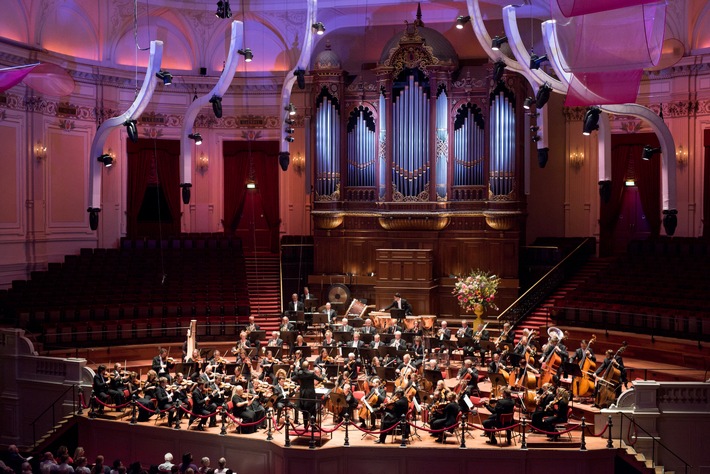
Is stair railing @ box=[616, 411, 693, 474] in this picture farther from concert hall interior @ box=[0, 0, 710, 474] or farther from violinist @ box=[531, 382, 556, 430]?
violinist @ box=[531, 382, 556, 430]

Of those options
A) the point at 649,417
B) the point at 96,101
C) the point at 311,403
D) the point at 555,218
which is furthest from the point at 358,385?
the point at 96,101

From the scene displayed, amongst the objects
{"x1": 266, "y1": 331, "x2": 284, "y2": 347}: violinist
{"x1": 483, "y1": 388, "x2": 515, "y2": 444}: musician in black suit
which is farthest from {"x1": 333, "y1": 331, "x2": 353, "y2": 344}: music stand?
{"x1": 483, "y1": 388, "x2": 515, "y2": 444}: musician in black suit

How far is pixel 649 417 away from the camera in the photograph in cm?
1400

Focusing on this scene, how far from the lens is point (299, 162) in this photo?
963 inches

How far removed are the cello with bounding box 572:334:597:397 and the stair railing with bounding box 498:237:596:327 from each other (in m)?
4.61

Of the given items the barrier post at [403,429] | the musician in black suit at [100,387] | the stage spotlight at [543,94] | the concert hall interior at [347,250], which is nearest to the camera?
the stage spotlight at [543,94]

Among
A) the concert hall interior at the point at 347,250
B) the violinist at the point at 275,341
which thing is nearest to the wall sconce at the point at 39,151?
the concert hall interior at the point at 347,250

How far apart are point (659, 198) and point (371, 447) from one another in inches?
505

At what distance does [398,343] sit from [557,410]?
3.73m

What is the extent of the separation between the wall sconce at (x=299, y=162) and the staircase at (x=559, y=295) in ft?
27.4

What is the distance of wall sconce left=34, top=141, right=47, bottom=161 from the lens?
21453mm

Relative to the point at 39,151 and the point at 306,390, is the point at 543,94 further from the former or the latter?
the point at 39,151

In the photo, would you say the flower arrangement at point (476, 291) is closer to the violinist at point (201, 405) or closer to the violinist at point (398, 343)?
the violinist at point (398, 343)

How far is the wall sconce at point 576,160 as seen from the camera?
2280 cm
